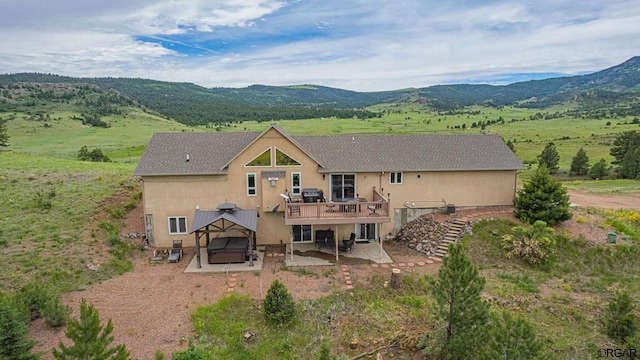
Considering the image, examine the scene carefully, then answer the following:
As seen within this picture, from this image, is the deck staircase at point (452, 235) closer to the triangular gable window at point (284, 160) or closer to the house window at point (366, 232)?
the house window at point (366, 232)

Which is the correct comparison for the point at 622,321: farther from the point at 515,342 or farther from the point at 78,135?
the point at 78,135

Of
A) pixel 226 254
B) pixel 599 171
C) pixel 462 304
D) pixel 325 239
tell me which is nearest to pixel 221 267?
pixel 226 254

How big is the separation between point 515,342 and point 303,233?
13.7m

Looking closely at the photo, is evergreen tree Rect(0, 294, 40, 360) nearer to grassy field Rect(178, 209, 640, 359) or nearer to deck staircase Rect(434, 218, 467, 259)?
grassy field Rect(178, 209, 640, 359)

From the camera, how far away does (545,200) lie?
20.2m

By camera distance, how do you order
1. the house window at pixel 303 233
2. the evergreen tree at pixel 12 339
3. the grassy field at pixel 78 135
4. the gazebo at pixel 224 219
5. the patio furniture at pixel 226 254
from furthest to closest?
the grassy field at pixel 78 135 → the house window at pixel 303 233 → the patio furniture at pixel 226 254 → the gazebo at pixel 224 219 → the evergreen tree at pixel 12 339

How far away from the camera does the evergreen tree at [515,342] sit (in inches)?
355

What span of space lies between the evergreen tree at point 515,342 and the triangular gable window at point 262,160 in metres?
14.1

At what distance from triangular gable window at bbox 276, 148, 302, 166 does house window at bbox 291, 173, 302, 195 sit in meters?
0.69

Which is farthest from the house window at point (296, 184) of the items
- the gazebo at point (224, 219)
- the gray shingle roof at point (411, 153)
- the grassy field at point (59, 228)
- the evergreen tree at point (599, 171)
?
the evergreen tree at point (599, 171)

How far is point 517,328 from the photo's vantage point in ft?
30.1

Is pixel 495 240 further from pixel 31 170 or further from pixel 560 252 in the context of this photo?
pixel 31 170

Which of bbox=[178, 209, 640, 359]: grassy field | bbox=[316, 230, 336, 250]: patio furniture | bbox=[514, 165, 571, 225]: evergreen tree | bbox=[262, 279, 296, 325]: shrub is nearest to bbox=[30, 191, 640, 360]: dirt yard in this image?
bbox=[178, 209, 640, 359]: grassy field

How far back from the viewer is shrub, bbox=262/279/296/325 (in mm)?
13336
